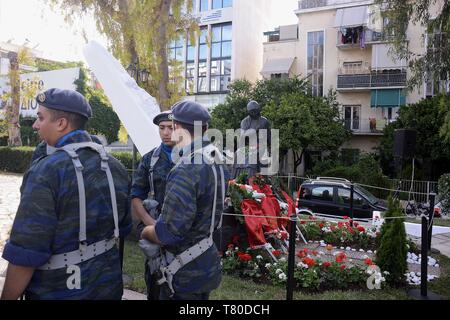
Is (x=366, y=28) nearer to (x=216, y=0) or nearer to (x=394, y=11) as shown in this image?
(x=216, y=0)

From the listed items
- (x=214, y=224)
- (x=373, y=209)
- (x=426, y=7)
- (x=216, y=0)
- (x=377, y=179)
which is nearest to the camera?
(x=214, y=224)

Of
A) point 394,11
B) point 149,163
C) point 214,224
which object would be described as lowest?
point 214,224

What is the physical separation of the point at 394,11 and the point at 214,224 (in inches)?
360

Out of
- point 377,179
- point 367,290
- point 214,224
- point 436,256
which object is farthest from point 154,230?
point 377,179

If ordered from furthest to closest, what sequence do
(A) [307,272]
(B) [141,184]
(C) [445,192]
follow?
(C) [445,192] < (A) [307,272] < (B) [141,184]

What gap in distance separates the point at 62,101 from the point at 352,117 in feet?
101

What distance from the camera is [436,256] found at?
7168 millimetres

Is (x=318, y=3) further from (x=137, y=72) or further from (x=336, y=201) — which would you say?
(x=137, y=72)

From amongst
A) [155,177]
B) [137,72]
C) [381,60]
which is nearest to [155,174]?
[155,177]

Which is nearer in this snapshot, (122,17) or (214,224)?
(214,224)

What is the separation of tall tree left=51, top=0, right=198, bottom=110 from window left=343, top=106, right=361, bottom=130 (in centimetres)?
2207

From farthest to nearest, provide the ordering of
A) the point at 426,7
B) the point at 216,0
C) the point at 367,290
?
the point at 216,0, the point at 426,7, the point at 367,290

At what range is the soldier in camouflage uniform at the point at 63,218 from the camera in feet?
6.24

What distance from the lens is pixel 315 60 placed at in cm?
3184
